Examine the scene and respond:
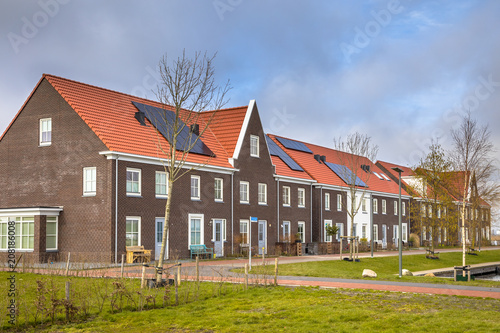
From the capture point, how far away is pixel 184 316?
44.8 ft

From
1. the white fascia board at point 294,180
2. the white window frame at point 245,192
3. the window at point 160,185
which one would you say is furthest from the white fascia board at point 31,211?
the white fascia board at point 294,180

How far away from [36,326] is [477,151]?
2653 centimetres

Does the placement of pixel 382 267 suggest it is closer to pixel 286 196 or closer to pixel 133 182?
pixel 286 196

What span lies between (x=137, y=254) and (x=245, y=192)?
38.1ft

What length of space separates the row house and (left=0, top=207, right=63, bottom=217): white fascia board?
52 millimetres

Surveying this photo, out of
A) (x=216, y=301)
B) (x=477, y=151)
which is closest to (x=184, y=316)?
(x=216, y=301)

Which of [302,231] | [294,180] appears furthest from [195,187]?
[302,231]

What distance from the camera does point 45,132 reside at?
105 ft

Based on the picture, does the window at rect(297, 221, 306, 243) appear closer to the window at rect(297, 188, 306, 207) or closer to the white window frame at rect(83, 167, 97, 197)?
the window at rect(297, 188, 306, 207)

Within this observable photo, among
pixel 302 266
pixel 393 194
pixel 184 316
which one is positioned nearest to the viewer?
pixel 184 316

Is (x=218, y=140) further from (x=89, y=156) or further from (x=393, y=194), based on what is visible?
(x=393, y=194)

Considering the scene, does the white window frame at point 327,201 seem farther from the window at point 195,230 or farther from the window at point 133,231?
the window at point 133,231

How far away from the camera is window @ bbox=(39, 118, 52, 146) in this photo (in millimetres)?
31766

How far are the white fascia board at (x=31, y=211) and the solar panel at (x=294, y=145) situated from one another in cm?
2436
